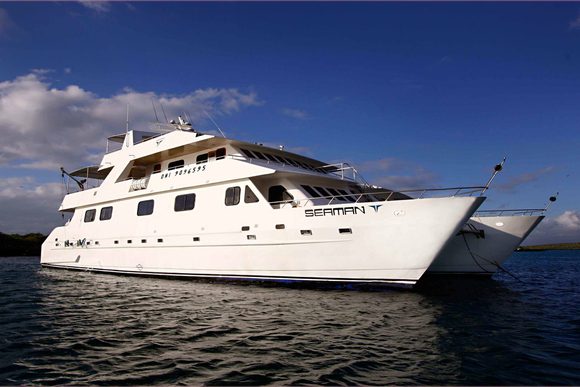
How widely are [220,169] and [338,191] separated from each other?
204 inches

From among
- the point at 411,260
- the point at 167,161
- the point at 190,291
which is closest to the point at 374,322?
the point at 411,260

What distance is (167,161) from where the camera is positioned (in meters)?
18.1

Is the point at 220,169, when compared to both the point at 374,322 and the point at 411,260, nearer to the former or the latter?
the point at 411,260

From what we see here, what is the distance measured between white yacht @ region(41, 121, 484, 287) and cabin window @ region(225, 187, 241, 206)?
0.13ft

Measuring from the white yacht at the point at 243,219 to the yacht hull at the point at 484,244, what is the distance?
3647 millimetres

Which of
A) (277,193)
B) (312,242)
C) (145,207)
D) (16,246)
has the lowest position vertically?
(16,246)

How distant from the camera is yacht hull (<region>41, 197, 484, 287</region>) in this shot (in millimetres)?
10961

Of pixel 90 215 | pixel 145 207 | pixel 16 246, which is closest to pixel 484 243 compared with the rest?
pixel 145 207

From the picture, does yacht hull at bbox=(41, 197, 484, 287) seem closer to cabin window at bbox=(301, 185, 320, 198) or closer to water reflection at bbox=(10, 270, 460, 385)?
water reflection at bbox=(10, 270, 460, 385)

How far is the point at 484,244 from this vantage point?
49.7 feet

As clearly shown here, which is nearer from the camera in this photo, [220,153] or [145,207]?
[220,153]

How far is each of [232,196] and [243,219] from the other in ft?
3.97

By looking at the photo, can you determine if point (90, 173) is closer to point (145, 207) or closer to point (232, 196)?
point (145, 207)

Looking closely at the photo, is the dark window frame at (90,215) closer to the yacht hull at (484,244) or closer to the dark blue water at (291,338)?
the dark blue water at (291,338)
